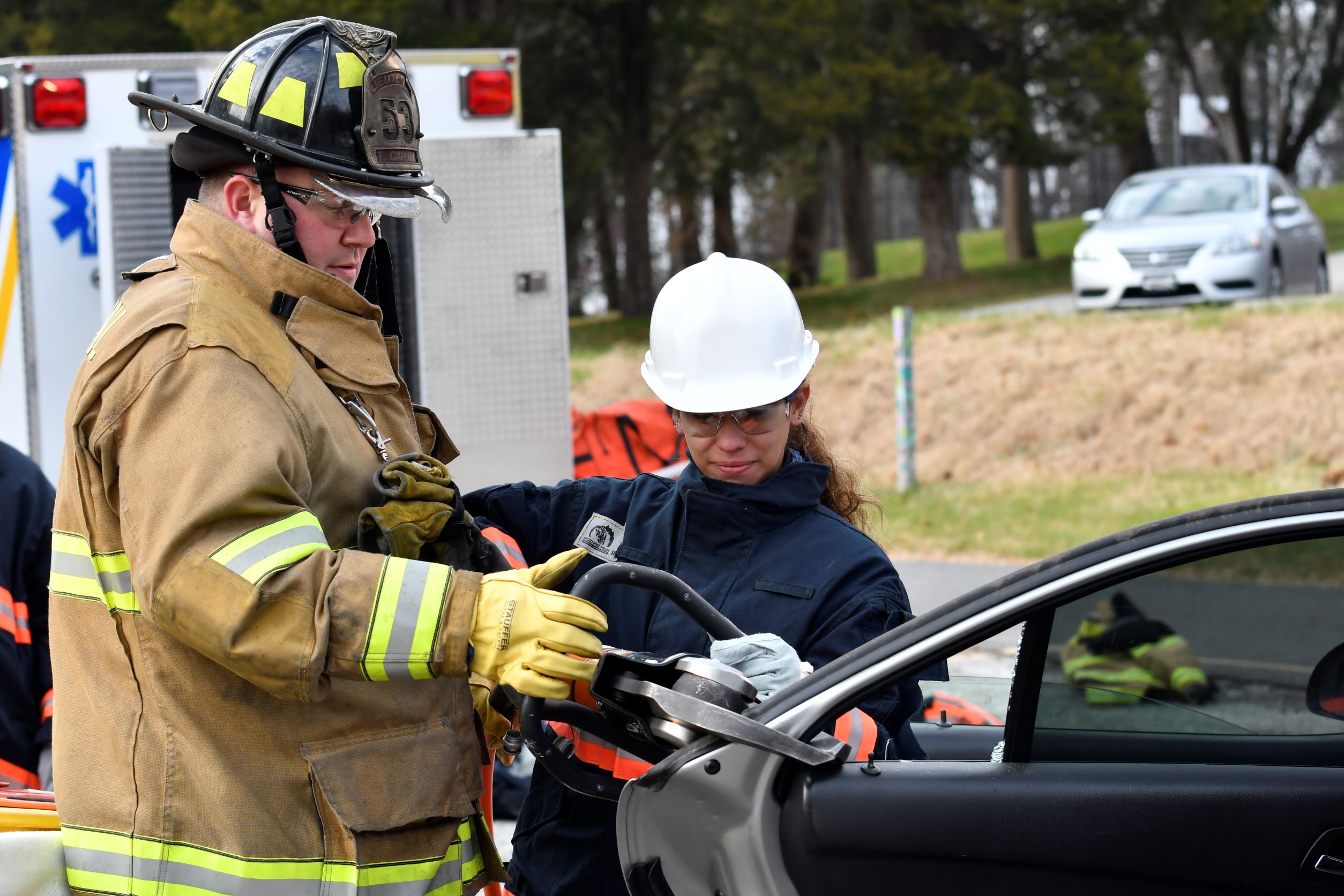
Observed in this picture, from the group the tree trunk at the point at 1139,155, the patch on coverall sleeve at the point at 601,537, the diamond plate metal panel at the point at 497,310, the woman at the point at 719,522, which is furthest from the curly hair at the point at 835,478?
the tree trunk at the point at 1139,155

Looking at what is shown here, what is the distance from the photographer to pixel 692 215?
26.8 metres

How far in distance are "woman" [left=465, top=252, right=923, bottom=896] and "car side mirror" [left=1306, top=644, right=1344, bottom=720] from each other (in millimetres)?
610

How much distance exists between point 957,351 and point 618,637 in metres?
9.40

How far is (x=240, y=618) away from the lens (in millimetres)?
1676

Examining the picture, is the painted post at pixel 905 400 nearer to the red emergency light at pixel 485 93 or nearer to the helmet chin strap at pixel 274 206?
the red emergency light at pixel 485 93

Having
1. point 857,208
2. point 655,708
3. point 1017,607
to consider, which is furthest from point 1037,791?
point 857,208

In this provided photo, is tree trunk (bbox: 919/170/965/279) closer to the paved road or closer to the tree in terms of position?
the paved road

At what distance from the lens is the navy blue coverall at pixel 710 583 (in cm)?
226

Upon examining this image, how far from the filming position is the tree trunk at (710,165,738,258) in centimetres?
2298

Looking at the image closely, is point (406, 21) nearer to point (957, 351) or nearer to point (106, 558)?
point (957, 351)

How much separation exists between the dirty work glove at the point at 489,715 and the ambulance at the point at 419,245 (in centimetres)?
311

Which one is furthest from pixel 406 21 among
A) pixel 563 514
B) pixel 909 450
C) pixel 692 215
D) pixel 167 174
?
pixel 563 514

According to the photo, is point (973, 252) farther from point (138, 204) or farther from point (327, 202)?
point (327, 202)

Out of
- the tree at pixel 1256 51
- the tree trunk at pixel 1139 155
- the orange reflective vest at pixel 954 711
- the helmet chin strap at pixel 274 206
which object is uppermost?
the tree at pixel 1256 51
